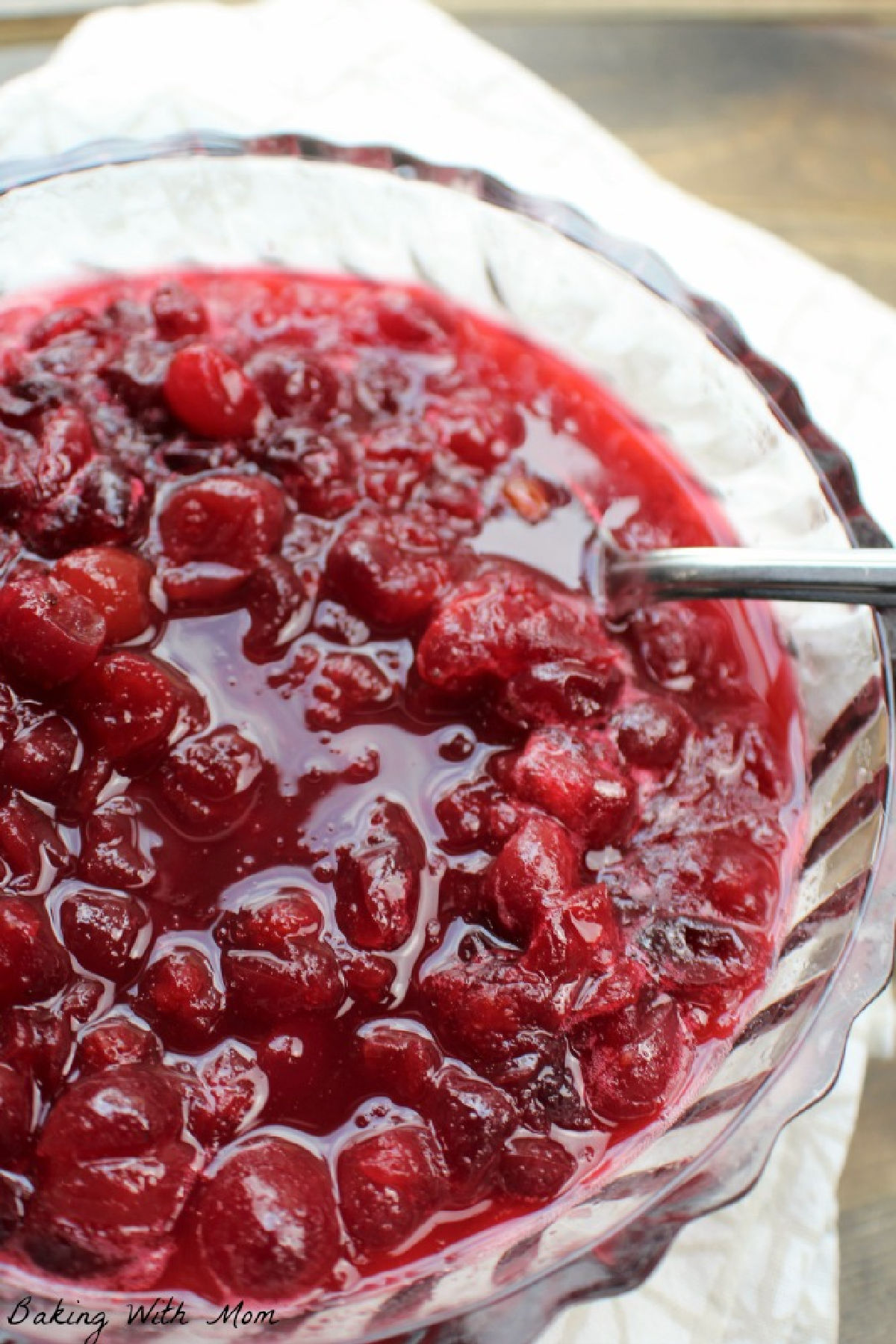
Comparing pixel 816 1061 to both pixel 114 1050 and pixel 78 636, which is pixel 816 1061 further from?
pixel 78 636

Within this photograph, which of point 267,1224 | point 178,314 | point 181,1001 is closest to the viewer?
point 267,1224

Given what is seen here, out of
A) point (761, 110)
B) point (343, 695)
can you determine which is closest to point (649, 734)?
point (343, 695)

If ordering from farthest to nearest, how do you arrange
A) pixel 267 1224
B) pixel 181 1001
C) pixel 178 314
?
pixel 178 314
pixel 181 1001
pixel 267 1224

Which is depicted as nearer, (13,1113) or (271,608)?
(13,1113)

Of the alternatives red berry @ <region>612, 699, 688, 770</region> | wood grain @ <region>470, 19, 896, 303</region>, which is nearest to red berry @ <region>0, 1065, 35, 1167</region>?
red berry @ <region>612, 699, 688, 770</region>

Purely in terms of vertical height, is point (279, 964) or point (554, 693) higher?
point (554, 693)

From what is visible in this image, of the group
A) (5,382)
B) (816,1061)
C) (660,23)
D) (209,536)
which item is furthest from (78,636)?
(660,23)

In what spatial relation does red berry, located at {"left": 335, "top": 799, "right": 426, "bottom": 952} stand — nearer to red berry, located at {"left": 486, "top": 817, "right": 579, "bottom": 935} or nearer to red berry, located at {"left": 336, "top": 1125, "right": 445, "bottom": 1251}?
red berry, located at {"left": 486, "top": 817, "right": 579, "bottom": 935}

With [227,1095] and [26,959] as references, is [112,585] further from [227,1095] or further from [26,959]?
[227,1095]

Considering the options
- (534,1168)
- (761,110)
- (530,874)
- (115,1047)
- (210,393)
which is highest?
(761,110)
